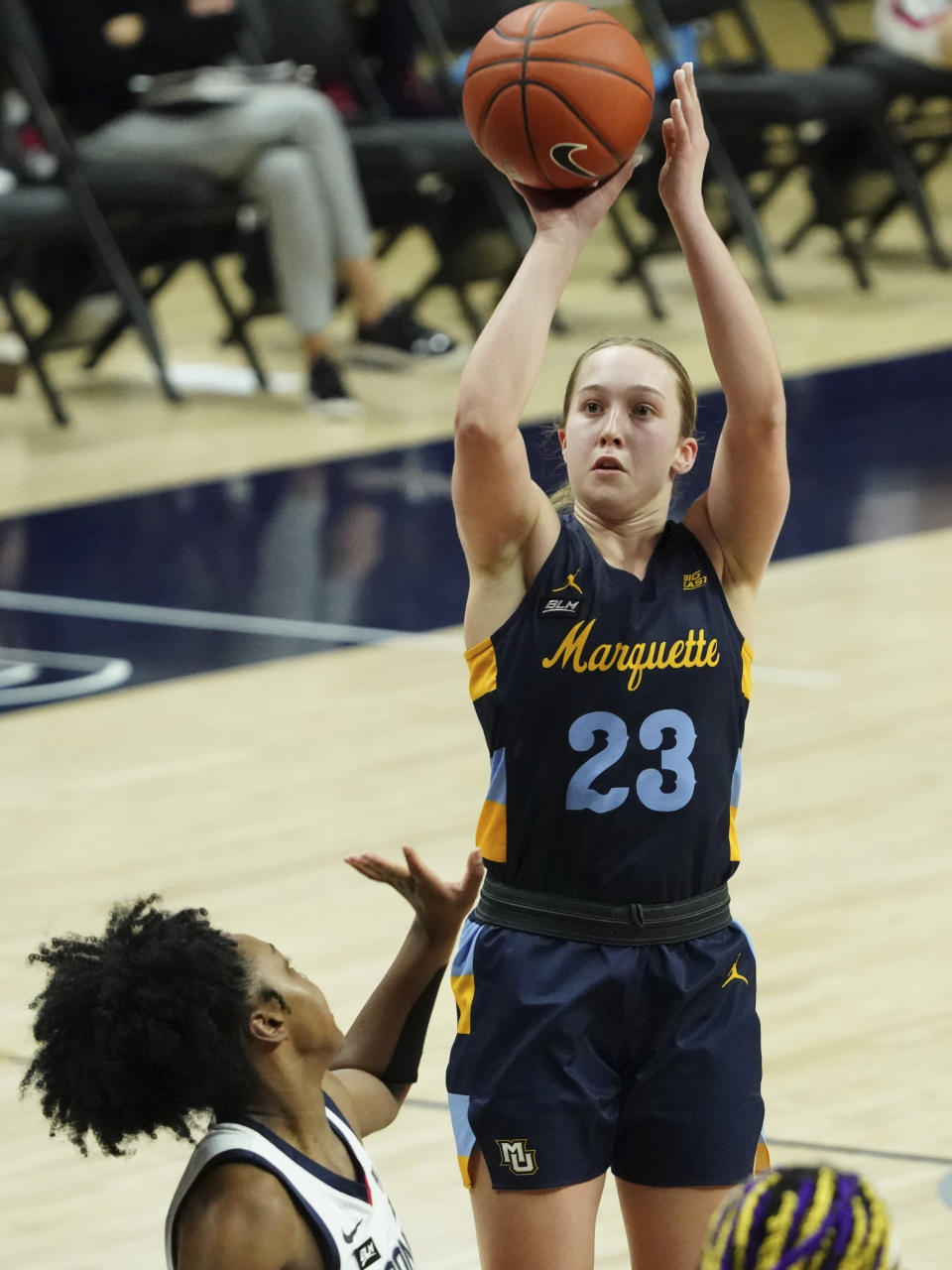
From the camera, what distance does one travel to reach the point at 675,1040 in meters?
2.17

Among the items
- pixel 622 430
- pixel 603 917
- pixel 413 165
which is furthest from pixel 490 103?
pixel 413 165

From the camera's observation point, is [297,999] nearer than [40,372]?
Yes

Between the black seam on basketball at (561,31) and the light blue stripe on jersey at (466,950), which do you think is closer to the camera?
the light blue stripe on jersey at (466,950)

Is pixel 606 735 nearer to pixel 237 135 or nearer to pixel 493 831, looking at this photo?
pixel 493 831

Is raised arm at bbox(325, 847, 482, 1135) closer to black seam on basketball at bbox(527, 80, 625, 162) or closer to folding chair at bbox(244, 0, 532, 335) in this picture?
black seam on basketball at bbox(527, 80, 625, 162)

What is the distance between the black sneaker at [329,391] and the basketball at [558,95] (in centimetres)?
558

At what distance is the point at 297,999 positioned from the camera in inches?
82.3

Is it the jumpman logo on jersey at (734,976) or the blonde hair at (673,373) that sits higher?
the blonde hair at (673,373)

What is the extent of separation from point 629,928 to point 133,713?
317cm

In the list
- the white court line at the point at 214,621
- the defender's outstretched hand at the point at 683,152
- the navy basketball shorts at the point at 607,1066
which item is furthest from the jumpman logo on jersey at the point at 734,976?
the white court line at the point at 214,621

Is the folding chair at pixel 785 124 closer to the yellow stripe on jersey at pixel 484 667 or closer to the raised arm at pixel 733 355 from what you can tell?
the raised arm at pixel 733 355

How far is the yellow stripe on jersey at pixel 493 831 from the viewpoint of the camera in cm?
222

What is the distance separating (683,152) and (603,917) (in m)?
0.79

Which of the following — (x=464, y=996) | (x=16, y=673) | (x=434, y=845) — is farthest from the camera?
(x=16, y=673)
